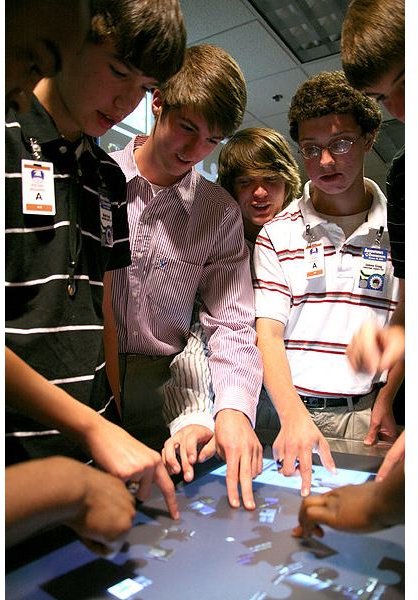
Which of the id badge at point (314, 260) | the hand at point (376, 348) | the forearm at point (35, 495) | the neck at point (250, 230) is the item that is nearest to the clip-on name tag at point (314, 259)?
the id badge at point (314, 260)

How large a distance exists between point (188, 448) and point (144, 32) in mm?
428

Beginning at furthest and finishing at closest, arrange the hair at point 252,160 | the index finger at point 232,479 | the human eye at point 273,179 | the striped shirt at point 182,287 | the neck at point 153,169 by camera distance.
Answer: the human eye at point 273,179 < the hair at point 252,160 < the neck at point 153,169 < the striped shirt at point 182,287 < the index finger at point 232,479

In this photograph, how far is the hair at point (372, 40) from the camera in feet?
→ 1.26

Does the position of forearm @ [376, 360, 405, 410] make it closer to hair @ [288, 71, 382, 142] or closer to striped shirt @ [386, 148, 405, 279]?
striped shirt @ [386, 148, 405, 279]

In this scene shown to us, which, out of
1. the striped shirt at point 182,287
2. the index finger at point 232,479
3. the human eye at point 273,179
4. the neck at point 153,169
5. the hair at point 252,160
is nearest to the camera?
the index finger at point 232,479

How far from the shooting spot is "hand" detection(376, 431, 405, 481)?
35cm

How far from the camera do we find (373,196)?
0.50 m

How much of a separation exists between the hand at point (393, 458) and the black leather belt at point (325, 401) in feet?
0.33

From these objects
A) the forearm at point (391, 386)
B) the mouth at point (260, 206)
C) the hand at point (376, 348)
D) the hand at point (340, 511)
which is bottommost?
the hand at point (340, 511)

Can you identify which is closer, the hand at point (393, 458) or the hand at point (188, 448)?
the hand at point (393, 458)

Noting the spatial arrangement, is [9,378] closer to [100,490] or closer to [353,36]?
[100,490]

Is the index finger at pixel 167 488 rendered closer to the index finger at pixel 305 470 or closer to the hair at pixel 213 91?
the index finger at pixel 305 470

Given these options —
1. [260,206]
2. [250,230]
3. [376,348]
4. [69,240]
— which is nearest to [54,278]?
[69,240]

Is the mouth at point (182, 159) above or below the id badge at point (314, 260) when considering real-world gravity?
above
